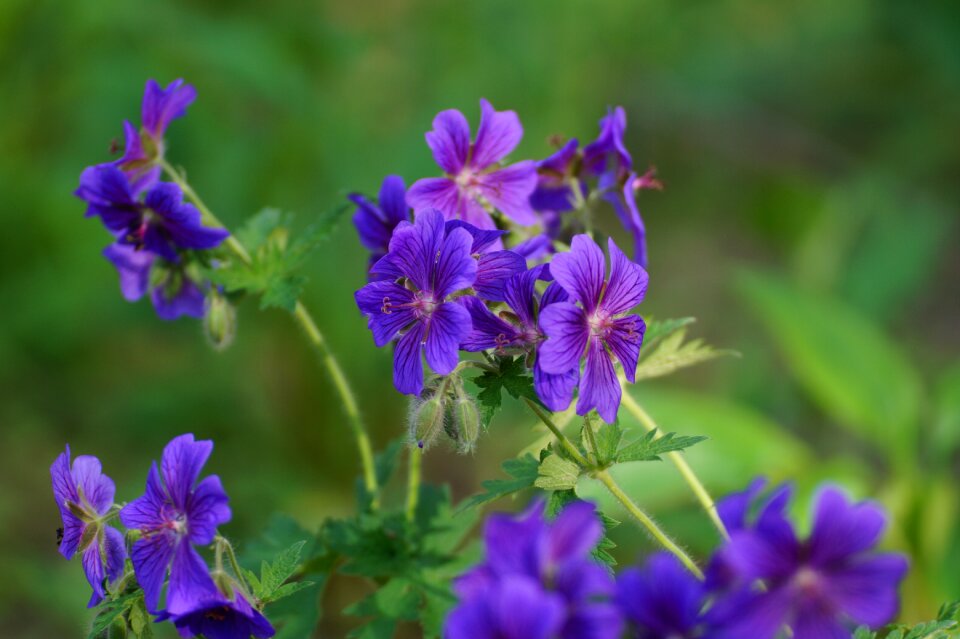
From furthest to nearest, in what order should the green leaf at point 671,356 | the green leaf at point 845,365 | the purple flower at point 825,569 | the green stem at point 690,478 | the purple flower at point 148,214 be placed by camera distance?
the green leaf at point 845,365
the green leaf at point 671,356
the purple flower at point 148,214
the green stem at point 690,478
the purple flower at point 825,569

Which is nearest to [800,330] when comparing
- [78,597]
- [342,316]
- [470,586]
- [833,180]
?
[342,316]

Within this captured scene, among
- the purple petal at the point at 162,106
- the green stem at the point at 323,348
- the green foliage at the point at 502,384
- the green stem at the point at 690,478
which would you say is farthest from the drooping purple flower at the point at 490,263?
the purple petal at the point at 162,106

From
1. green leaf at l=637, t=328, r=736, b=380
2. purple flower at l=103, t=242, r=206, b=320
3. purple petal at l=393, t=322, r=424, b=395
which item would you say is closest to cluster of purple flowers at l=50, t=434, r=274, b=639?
purple petal at l=393, t=322, r=424, b=395

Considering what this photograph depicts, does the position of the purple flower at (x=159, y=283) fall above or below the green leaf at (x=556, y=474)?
above

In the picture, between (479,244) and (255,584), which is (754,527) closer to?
(479,244)

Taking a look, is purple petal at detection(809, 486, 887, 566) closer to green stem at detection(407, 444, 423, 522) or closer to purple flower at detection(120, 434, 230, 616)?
purple flower at detection(120, 434, 230, 616)

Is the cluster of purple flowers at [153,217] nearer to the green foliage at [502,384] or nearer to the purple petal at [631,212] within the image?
the green foliage at [502,384]
